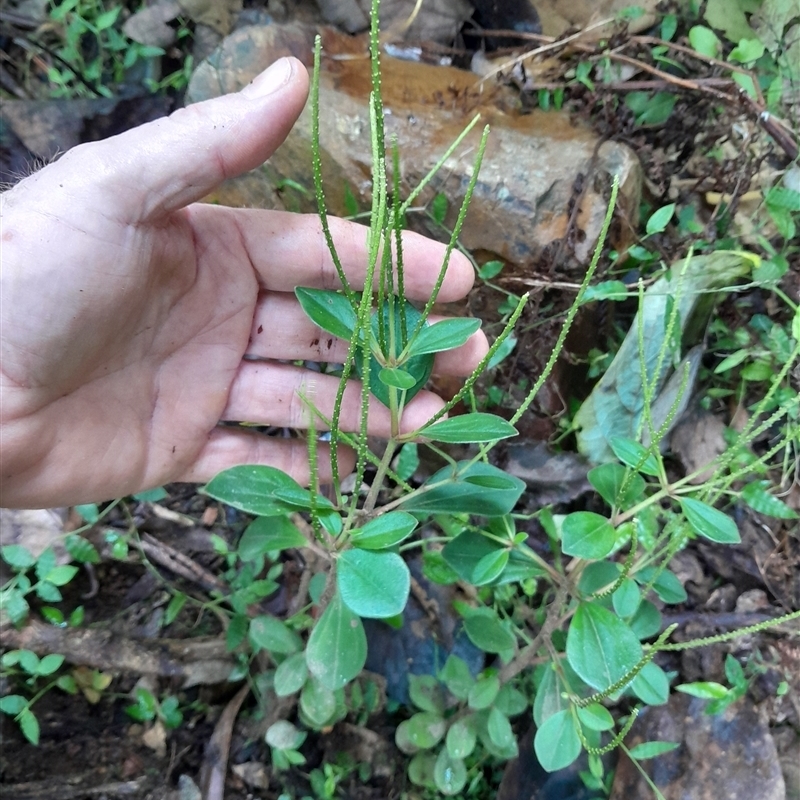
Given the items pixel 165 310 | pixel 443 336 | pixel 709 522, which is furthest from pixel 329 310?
pixel 709 522

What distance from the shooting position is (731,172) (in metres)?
1.65

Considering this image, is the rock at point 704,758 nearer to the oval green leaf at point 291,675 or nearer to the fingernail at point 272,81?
the oval green leaf at point 291,675

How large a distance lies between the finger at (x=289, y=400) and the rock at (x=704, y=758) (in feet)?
2.89

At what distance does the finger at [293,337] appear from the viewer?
1.31 metres

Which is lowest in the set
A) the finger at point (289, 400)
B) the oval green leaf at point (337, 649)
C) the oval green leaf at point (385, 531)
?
the oval green leaf at point (337, 649)

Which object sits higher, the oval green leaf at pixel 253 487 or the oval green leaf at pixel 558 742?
the oval green leaf at pixel 253 487

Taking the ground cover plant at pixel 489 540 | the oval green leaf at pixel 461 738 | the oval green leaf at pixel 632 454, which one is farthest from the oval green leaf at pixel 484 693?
the oval green leaf at pixel 632 454

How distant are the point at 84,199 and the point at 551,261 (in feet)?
3.51

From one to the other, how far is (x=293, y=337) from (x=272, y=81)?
501 mm

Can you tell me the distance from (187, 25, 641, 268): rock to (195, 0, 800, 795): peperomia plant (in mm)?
348

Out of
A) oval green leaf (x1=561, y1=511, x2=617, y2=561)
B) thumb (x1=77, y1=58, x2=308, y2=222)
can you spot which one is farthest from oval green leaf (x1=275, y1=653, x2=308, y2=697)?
thumb (x1=77, y1=58, x2=308, y2=222)

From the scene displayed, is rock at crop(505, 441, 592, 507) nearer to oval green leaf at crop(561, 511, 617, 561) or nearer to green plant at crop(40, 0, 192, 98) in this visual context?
oval green leaf at crop(561, 511, 617, 561)

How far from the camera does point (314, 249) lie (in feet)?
4.00

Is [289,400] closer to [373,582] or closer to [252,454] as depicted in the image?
[252,454]
